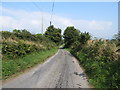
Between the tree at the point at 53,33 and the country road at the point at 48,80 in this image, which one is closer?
the country road at the point at 48,80

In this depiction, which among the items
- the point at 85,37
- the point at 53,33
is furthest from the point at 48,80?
the point at 53,33

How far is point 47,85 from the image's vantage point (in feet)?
19.8

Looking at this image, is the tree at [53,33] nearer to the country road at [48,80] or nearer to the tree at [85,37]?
the tree at [85,37]

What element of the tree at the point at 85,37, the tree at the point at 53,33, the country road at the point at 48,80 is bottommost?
the country road at the point at 48,80

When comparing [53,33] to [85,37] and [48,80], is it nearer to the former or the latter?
[85,37]

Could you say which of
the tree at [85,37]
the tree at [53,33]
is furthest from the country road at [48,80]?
the tree at [53,33]

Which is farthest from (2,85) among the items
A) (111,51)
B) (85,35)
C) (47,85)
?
(85,35)

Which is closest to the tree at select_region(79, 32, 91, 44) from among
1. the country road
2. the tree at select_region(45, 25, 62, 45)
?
the country road

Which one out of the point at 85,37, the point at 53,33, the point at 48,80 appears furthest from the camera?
the point at 53,33

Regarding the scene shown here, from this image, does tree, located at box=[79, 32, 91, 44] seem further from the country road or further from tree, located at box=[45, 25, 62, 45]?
tree, located at box=[45, 25, 62, 45]

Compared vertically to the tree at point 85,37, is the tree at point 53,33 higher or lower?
higher

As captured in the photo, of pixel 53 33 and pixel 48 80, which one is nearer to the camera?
pixel 48 80

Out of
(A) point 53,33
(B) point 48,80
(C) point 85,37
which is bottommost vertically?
(B) point 48,80

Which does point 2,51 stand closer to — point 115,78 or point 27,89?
point 27,89
